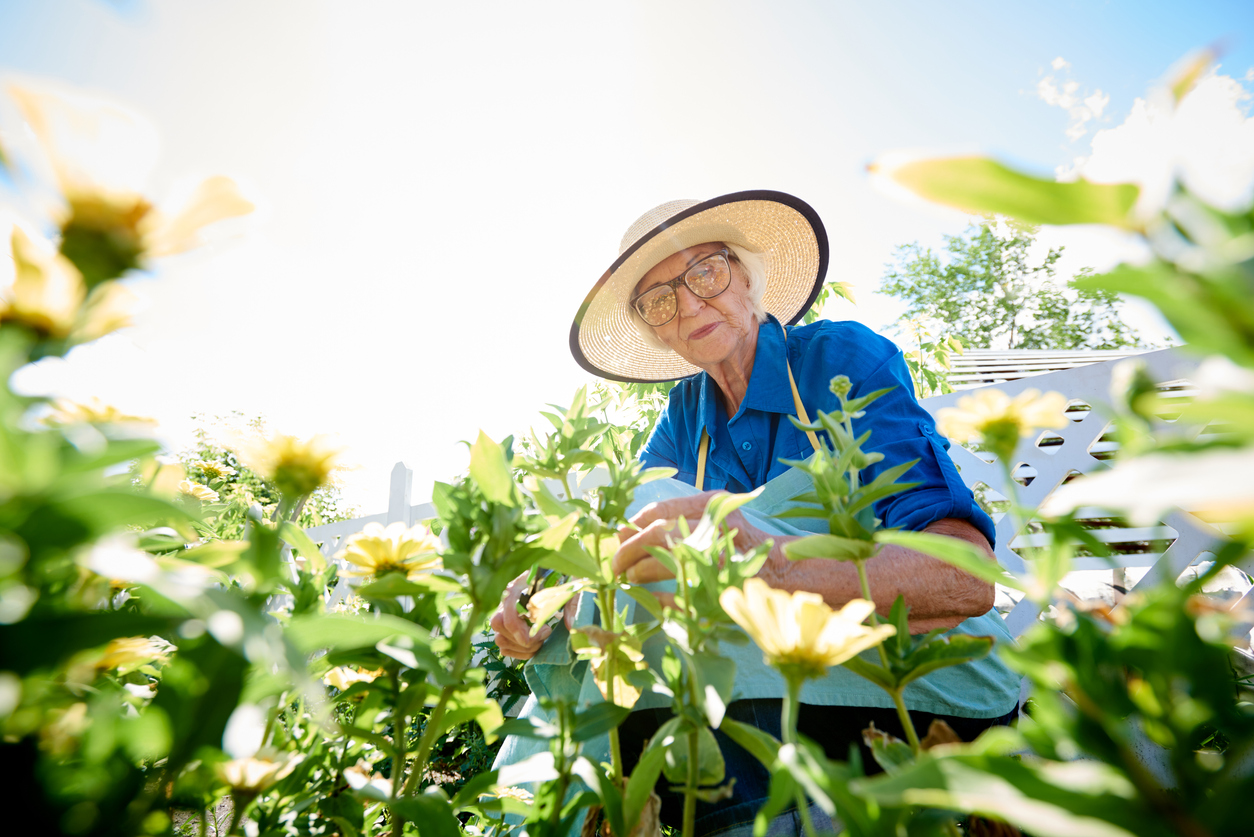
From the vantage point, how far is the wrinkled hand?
0.84 metres

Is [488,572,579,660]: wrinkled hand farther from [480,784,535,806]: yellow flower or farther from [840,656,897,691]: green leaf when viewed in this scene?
[840,656,897,691]: green leaf

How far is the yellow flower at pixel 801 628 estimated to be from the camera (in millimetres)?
299

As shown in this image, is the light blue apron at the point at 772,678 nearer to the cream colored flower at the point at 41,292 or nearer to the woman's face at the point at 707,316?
the cream colored flower at the point at 41,292

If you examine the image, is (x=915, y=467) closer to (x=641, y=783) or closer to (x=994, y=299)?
(x=641, y=783)

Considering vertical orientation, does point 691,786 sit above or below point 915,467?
below

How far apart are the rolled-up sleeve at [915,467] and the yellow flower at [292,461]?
0.71m

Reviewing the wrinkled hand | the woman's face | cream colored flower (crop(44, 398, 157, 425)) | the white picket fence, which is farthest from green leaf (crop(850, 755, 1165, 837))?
the white picket fence

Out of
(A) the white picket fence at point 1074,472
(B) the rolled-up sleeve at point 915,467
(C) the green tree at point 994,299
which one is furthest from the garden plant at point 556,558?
(C) the green tree at point 994,299

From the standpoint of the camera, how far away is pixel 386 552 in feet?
1.47

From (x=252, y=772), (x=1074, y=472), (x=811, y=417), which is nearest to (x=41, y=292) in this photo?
(x=252, y=772)

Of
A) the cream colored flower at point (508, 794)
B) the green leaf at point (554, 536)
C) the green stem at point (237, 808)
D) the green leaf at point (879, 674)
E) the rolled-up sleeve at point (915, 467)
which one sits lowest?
the cream colored flower at point (508, 794)

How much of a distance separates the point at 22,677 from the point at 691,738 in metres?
0.32

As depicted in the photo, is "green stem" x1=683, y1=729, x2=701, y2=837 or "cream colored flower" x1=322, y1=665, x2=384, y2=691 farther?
"cream colored flower" x1=322, y1=665, x2=384, y2=691

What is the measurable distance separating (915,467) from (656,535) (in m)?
0.54
